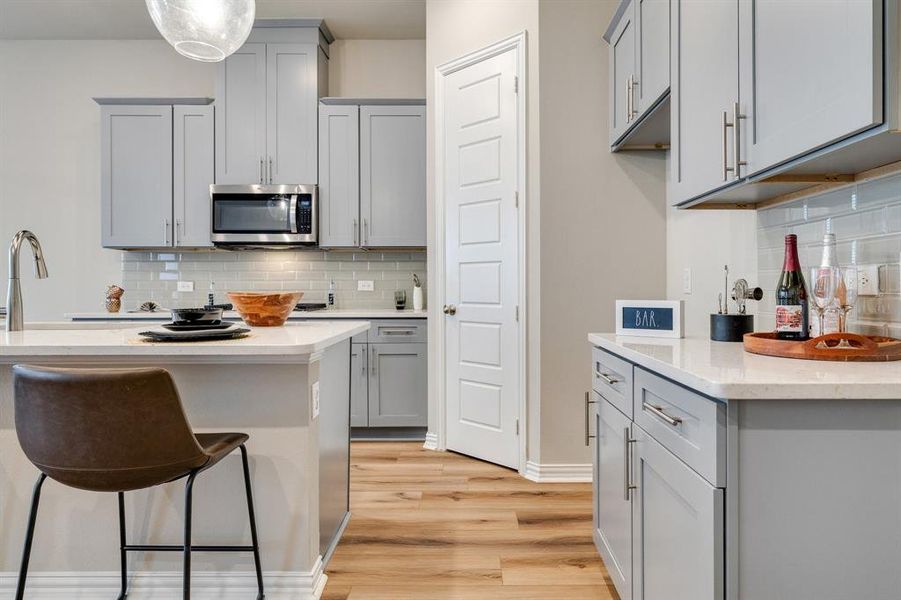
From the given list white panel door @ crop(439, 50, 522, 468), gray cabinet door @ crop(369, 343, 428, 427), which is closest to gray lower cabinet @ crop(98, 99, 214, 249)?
gray cabinet door @ crop(369, 343, 428, 427)

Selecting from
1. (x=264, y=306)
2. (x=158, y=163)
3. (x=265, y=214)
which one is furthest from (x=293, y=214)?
(x=264, y=306)

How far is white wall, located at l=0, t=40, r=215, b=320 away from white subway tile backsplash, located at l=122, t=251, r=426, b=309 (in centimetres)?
36

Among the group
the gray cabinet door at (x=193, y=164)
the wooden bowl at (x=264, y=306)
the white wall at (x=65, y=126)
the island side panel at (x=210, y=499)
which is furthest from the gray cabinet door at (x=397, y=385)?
the white wall at (x=65, y=126)

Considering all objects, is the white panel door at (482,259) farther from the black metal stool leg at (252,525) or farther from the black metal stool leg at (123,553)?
the black metal stool leg at (123,553)

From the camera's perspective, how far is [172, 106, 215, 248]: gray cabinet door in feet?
14.1

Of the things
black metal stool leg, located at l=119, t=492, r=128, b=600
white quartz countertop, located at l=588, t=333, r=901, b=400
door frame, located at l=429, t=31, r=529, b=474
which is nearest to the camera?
white quartz countertop, located at l=588, t=333, r=901, b=400

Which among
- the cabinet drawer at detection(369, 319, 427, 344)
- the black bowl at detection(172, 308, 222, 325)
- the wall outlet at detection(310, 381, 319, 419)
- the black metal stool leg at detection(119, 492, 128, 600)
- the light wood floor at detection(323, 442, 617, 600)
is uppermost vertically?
the black bowl at detection(172, 308, 222, 325)

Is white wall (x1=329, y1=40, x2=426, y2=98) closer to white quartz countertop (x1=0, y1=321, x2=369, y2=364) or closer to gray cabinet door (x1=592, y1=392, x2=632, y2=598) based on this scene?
white quartz countertop (x1=0, y1=321, x2=369, y2=364)

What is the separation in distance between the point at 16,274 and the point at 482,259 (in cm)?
225

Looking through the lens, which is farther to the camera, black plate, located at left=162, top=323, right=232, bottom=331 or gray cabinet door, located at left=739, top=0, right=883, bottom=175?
black plate, located at left=162, top=323, right=232, bottom=331

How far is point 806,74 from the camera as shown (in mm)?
1293

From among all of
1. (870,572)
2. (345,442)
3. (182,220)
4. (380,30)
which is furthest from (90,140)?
(870,572)

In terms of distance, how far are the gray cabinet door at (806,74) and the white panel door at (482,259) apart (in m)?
1.81

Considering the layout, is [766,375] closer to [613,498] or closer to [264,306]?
[613,498]
